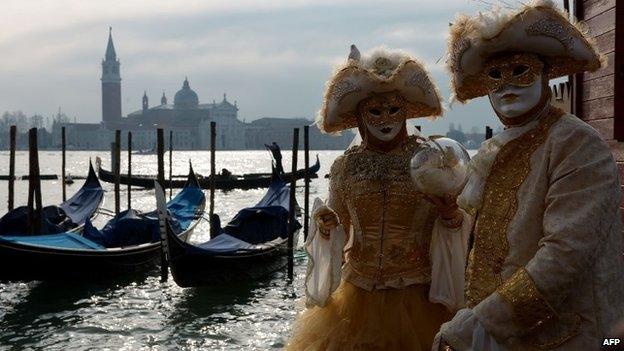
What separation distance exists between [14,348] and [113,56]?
170 meters

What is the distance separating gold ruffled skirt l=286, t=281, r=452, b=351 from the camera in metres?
2.85

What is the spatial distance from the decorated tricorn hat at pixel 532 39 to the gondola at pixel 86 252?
8.54 meters

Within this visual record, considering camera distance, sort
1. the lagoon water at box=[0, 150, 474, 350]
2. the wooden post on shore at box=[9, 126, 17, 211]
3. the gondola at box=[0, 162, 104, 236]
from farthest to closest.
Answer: the wooden post on shore at box=[9, 126, 17, 211] → the gondola at box=[0, 162, 104, 236] → the lagoon water at box=[0, 150, 474, 350]

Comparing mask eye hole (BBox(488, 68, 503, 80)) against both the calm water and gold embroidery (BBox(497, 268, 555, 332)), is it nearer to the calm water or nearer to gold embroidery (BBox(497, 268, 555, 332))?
gold embroidery (BBox(497, 268, 555, 332))

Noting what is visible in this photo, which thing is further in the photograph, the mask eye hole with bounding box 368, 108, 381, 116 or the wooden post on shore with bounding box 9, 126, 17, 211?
the wooden post on shore with bounding box 9, 126, 17, 211

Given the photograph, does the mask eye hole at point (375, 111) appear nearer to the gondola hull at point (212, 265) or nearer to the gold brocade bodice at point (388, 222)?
the gold brocade bodice at point (388, 222)

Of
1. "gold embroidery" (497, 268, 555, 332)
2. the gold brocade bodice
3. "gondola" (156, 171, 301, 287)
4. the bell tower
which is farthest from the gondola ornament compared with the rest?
the bell tower

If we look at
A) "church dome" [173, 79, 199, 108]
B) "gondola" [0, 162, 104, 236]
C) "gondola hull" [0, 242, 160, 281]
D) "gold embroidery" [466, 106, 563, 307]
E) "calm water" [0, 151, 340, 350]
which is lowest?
"calm water" [0, 151, 340, 350]

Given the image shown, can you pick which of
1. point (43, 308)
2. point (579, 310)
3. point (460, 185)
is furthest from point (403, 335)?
point (43, 308)

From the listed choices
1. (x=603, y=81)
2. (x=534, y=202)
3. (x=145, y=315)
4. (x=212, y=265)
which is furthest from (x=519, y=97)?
(x=212, y=265)

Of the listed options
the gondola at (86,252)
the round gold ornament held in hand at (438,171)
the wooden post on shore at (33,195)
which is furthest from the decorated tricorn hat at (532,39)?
the wooden post on shore at (33,195)

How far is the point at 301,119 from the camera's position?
15462 cm

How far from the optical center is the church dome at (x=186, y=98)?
5955 inches

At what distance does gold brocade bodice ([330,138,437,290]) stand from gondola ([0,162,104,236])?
28.3 ft
